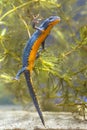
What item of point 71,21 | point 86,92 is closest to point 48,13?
point 71,21

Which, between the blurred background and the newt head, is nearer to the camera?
the newt head

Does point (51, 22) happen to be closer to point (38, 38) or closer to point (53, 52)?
point (38, 38)

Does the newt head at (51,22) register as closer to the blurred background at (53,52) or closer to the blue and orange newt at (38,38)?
the blue and orange newt at (38,38)

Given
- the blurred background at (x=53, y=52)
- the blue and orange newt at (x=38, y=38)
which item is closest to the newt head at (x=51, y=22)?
the blue and orange newt at (x=38, y=38)

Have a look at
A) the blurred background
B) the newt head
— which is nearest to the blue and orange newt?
the newt head

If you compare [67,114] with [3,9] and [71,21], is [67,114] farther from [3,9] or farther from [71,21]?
[3,9]

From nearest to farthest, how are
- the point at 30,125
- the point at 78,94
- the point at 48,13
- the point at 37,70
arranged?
the point at 30,125, the point at 37,70, the point at 78,94, the point at 48,13

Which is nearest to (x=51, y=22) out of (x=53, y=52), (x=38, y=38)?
(x=38, y=38)

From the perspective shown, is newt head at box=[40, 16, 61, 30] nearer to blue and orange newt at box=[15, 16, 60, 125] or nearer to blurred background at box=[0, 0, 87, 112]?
blue and orange newt at box=[15, 16, 60, 125]

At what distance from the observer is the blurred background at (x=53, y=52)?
3832mm

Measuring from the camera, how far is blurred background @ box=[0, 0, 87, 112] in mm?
3832

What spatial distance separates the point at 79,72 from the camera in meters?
3.96

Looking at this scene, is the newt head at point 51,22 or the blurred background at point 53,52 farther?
the blurred background at point 53,52

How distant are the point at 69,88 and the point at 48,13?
1.21m
